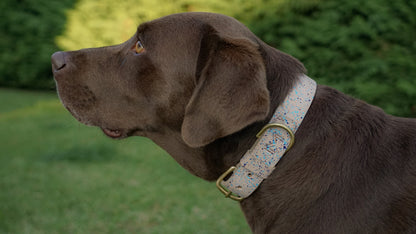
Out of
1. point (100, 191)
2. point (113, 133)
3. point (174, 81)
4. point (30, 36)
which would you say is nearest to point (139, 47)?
point (174, 81)

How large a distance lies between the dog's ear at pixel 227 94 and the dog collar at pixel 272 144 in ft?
0.37

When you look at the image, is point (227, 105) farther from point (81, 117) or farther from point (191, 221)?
point (191, 221)

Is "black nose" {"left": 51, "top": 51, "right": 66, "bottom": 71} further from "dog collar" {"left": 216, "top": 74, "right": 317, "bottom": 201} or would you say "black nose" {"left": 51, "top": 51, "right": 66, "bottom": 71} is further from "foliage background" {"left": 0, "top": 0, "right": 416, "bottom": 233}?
"dog collar" {"left": 216, "top": 74, "right": 317, "bottom": 201}

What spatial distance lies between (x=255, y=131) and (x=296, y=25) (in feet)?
13.1

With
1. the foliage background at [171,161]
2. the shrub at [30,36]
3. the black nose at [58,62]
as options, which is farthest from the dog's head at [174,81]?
the shrub at [30,36]

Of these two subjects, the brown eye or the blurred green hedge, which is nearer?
the brown eye

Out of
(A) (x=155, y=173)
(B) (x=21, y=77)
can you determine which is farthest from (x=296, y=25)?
(B) (x=21, y=77)

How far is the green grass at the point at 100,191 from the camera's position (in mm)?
4133

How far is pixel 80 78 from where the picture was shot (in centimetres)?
246

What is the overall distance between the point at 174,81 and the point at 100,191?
323 centimetres

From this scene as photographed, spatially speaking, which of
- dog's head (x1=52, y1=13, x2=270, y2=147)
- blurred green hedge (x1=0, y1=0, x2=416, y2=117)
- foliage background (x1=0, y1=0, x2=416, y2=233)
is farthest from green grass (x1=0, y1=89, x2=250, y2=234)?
blurred green hedge (x1=0, y1=0, x2=416, y2=117)

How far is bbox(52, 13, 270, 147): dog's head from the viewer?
1890 mm

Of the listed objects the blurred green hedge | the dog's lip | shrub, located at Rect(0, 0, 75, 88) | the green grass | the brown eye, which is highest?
the brown eye

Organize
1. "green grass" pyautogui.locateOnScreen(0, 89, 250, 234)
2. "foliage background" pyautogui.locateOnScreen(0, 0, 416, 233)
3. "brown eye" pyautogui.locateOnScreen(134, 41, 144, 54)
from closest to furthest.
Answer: "brown eye" pyautogui.locateOnScreen(134, 41, 144, 54), "green grass" pyautogui.locateOnScreen(0, 89, 250, 234), "foliage background" pyautogui.locateOnScreen(0, 0, 416, 233)
